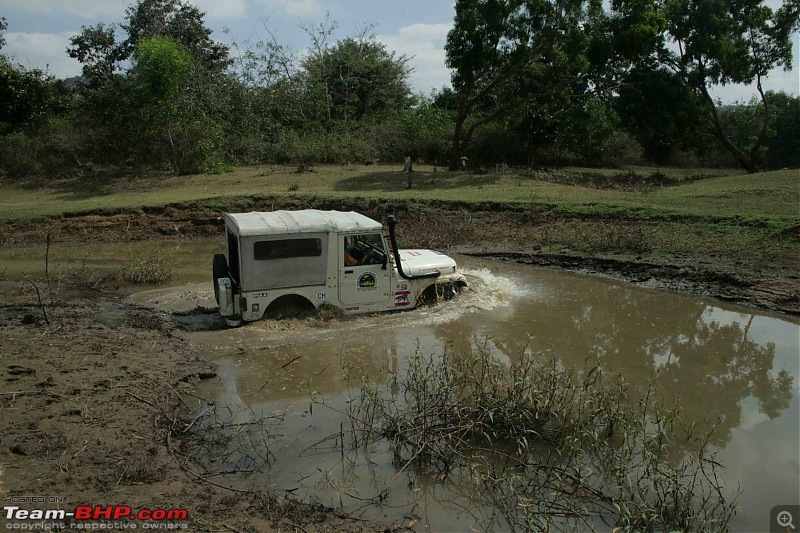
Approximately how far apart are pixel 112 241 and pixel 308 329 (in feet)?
34.4

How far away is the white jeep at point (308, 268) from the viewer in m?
9.34

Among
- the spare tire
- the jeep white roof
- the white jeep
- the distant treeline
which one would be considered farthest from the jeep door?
the distant treeline

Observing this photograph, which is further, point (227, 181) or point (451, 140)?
point (451, 140)

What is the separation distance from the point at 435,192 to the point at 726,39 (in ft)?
50.4

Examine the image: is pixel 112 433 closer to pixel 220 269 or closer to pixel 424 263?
pixel 220 269

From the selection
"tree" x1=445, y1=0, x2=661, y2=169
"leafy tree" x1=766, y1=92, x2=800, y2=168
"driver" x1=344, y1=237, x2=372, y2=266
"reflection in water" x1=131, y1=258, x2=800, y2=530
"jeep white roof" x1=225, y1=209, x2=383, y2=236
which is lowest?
"reflection in water" x1=131, y1=258, x2=800, y2=530

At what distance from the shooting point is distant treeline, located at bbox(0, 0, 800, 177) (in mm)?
24422

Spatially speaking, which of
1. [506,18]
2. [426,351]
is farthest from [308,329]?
[506,18]

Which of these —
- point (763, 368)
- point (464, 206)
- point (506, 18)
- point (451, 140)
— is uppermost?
point (506, 18)

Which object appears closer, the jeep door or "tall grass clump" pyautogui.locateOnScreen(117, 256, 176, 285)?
the jeep door

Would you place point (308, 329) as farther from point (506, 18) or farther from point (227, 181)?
point (506, 18)

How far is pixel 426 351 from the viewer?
9023mm

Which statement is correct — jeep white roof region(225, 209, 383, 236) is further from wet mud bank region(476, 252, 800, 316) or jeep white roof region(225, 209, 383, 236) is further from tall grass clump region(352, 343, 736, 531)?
wet mud bank region(476, 252, 800, 316)

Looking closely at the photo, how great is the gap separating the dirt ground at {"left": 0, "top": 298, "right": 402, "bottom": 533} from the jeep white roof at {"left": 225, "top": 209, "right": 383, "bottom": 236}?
2011mm
